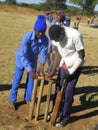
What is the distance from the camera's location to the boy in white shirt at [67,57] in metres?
5.86

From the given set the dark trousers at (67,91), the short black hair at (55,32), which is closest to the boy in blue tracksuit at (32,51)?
the dark trousers at (67,91)

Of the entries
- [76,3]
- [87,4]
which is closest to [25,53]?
[76,3]

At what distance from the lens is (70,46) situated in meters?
6.02

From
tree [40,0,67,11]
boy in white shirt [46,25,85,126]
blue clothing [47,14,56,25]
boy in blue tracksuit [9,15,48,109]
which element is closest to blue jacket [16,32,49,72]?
boy in blue tracksuit [9,15,48,109]

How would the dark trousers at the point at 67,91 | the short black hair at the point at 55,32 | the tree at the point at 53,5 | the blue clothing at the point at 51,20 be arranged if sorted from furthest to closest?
1. the tree at the point at 53,5
2. the blue clothing at the point at 51,20
3. the dark trousers at the point at 67,91
4. the short black hair at the point at 55,32

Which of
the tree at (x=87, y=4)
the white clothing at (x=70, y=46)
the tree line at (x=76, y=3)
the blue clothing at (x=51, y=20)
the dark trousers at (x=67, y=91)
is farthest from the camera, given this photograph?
the tree line at (x=76, y=3)

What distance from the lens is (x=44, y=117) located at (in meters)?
6.73

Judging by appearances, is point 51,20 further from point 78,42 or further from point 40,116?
point 78,42

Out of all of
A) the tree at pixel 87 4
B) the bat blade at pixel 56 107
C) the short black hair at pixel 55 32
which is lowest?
the tree at pixel 87 4

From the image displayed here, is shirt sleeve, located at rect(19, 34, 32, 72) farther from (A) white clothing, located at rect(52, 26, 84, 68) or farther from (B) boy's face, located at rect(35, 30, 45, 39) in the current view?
(A) white clothing, located at rect(52, 26, 84, 68)

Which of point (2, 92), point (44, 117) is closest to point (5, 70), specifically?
point (2, 92)

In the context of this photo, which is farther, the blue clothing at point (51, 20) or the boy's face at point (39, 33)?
the blue clothing at point (51, 20)

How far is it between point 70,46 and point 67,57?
0.29 m

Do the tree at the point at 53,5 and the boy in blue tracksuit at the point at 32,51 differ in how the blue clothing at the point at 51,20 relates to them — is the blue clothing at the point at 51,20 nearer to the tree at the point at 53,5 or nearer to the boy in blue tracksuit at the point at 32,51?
the boy in blue tracksuit at the point at 32,51
